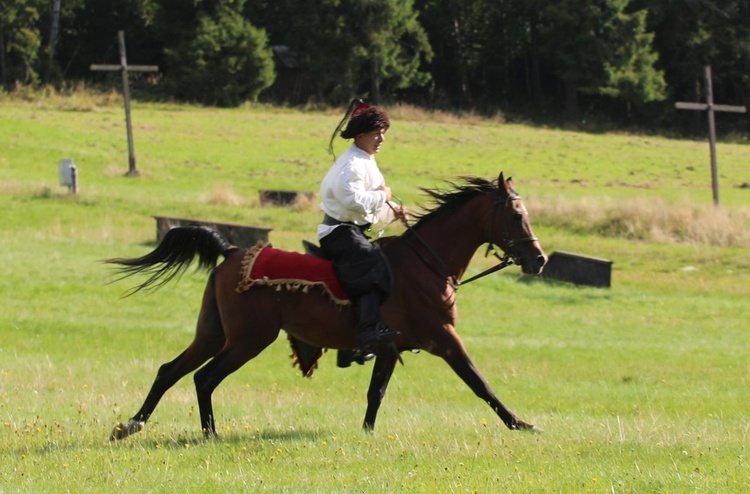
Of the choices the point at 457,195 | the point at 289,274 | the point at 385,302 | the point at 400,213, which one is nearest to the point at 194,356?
the point at 289,274

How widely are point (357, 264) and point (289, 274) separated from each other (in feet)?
1.92

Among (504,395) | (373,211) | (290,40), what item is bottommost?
(504,395)

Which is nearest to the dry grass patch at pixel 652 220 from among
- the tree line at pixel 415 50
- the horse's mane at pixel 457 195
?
the horse's mane at pixel 457 195

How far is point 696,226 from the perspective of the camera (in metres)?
31.4

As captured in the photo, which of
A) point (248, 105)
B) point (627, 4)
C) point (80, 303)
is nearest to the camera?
point (80, 303)

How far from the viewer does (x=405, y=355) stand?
62.6ft

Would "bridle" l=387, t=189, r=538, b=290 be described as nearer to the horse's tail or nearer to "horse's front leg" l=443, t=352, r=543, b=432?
"horse's front leg" l=443, t=352, r=543, b=432

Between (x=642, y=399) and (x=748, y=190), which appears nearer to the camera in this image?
(x=642, y=399)

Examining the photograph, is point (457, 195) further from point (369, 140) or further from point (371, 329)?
point (371, 329)

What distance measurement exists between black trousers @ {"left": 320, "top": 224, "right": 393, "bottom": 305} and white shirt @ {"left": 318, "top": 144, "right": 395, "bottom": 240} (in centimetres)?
11

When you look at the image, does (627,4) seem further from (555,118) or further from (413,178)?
(413,178)

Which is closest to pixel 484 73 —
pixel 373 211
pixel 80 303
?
pixel 80 303

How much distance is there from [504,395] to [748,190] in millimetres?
31108

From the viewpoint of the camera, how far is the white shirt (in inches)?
373
